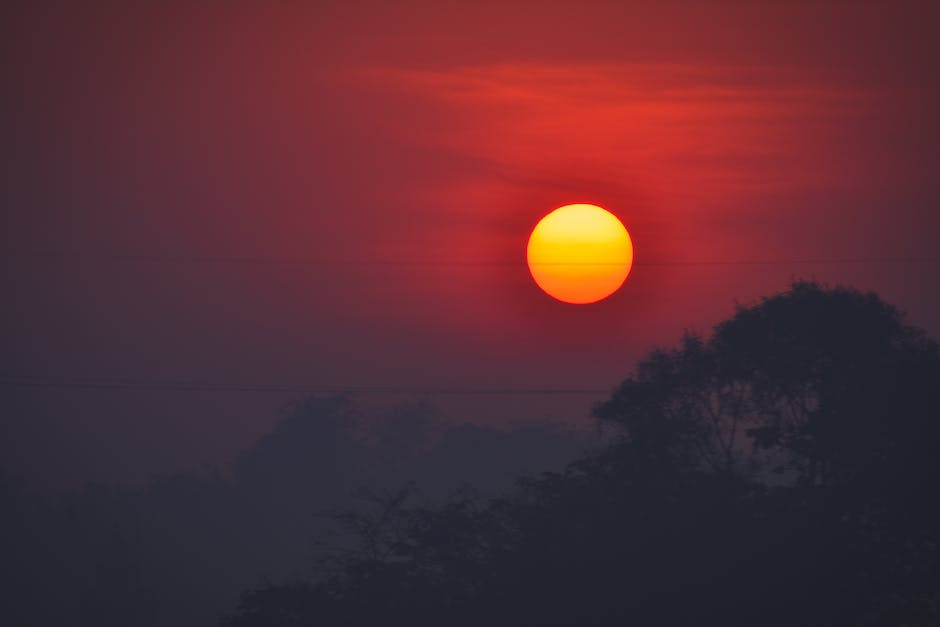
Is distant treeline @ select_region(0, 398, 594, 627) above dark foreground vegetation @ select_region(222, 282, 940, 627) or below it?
above

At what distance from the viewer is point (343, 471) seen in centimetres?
11894

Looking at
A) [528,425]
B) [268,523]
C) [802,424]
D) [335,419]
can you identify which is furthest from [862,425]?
[528,425]

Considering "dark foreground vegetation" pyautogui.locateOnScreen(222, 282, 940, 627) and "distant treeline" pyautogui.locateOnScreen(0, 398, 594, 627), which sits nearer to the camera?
"dark foreground vegetation" pyautogui.locateOnScreen(222, 282, 940, 627)

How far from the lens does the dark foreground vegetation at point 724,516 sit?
79.9 ft

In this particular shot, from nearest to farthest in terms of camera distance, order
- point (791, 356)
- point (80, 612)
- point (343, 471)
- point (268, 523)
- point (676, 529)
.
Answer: point (676, 529)
point (791, 356)
point (80, 612)
point (268, 523)
point (343, 471)

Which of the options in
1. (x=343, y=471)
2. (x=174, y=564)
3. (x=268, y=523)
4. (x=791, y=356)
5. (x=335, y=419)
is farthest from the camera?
(x=335, y=419)

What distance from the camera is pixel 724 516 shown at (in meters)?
26.6

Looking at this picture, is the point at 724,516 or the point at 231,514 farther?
the point at 231,514

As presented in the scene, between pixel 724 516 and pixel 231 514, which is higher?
pixel 231 514

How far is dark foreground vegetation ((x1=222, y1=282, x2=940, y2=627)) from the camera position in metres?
24.3

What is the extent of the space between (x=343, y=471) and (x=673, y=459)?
93.0 meters

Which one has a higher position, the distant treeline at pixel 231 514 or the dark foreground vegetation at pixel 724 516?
the distant treeline at pixel 231 514

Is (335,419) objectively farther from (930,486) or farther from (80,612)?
(930,486)

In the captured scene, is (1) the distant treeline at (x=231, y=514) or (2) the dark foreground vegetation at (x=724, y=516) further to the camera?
(1) the distant treeline at (x=231, y=514)
